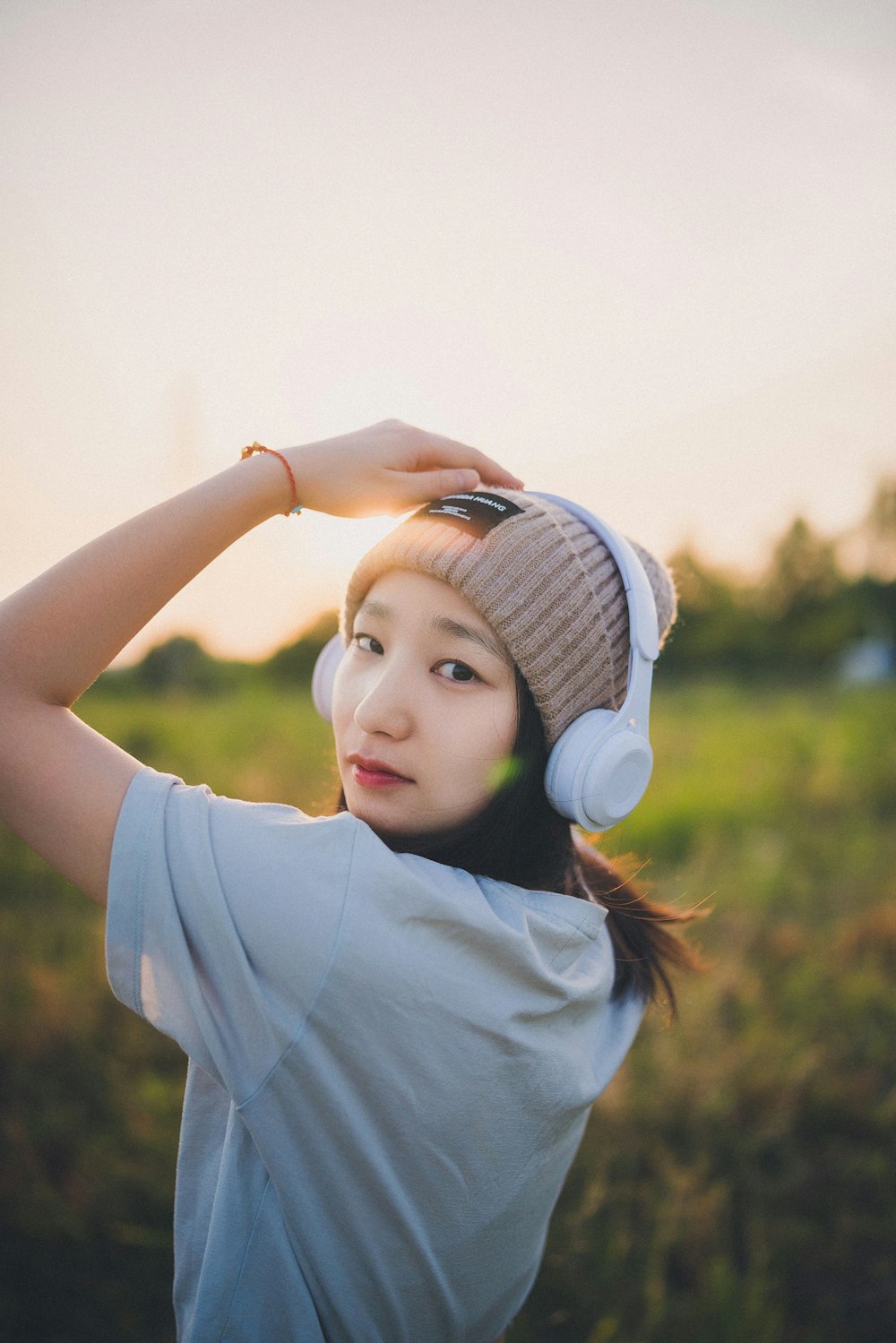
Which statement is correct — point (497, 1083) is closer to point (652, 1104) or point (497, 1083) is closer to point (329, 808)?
point (329, 808)

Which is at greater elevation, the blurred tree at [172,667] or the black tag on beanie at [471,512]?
the black tag on beanie at [471,512]

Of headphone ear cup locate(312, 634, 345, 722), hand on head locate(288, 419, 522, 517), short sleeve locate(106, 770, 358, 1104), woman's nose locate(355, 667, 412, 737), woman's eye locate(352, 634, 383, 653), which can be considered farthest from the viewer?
headphone ear cup locate(312, 634, 345, 722)

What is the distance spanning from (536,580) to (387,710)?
0.41 metres

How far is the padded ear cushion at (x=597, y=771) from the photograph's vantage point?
1494 mm

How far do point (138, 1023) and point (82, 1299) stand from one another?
1269 mm

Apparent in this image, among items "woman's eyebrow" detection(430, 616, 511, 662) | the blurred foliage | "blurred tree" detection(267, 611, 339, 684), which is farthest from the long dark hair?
"blurred tree" detection(267, 611, 339, 684)

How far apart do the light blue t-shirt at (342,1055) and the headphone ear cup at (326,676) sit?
622mm

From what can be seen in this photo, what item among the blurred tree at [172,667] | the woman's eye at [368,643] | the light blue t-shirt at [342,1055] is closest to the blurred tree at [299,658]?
the blurred tree at [172,667]

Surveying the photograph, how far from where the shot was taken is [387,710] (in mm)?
1468

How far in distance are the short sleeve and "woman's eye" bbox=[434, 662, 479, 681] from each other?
1.63 feet

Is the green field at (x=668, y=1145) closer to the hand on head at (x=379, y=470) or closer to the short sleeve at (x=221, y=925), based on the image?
the hand on head at (x=379, y=470)

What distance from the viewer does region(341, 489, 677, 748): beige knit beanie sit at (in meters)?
1.56

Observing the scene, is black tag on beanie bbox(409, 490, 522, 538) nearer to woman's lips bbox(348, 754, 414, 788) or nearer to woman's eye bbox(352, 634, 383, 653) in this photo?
woman's eye bbox(352, 634, 383, 653)

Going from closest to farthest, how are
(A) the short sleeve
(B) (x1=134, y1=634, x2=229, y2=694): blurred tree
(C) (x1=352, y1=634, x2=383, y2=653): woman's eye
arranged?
1. (A) the short sleeve
2. (C) (x1=352, y1=634, x2=383, y2=653): woman's eye
3. (B) (x1=134, y1=634, x2=229, y2=694): blurred tree
